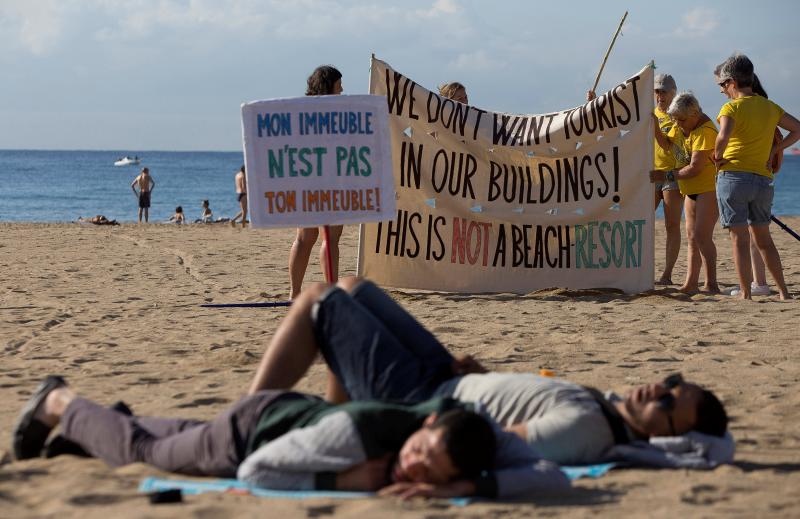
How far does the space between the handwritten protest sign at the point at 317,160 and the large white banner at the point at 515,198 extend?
6.65 feet

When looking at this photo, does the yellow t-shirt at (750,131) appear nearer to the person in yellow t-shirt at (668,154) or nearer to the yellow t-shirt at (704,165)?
the yellow t-shirt at (704,165)

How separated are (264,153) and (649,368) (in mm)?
2785

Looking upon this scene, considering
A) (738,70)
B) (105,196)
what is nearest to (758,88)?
(738,70)

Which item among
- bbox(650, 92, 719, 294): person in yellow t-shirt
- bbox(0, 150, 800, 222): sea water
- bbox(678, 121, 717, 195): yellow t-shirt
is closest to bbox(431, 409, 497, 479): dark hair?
bbox(650, 92, 719, 294): person in yellow t-shirt

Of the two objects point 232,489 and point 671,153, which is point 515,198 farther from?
point 232,489

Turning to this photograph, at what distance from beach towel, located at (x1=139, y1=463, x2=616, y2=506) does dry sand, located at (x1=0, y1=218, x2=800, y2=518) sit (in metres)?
0.05

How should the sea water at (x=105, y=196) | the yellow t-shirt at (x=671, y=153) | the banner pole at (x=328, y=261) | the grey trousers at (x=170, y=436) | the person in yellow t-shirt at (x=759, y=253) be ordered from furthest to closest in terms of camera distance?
the sea water at (x=105, y=196) < the yellow t-shirt at (x=671, y=153) < the person in yellow t-shirt at (x=759, y=253) < the banner pole at (x=328, y=261) < the grey trousers at (x=170, y=436)

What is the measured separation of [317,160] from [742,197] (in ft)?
11.2

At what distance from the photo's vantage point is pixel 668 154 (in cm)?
966

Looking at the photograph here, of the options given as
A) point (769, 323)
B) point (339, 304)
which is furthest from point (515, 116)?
point (339, 304)

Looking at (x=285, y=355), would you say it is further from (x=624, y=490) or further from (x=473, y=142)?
(x=473, y=142)

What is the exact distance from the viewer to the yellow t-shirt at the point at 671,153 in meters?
9.58

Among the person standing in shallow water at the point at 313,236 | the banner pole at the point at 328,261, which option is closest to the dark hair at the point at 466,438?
the banner pole at the point at 328,261

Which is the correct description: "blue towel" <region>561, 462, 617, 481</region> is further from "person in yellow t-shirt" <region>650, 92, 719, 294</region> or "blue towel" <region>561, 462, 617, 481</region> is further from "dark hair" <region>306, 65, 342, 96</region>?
"person in yellow t-shirt" <region>650, 92, 719, 294</region>
